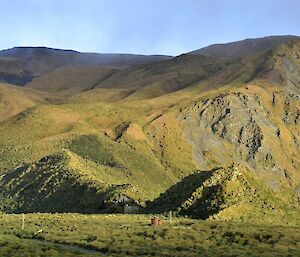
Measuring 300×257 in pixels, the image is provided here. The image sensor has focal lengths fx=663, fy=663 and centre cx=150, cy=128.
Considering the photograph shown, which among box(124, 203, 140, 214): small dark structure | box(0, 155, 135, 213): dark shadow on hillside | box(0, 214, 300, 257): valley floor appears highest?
box(0, 155, 135, 213): dark shadow on hillside

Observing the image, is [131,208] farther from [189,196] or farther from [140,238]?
[140,238]

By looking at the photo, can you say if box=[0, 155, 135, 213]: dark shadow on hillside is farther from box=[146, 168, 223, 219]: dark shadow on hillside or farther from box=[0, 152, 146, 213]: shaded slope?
box=[146, 168, 223, 219]: dark shadow on hillside

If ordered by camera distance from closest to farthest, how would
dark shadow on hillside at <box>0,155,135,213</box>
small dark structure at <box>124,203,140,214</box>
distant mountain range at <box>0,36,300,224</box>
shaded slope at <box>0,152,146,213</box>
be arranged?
1. distant mountain range at <box>0,36,300,224</box>
2. small dark structure at <box>124,203,140,214</box>
3. shaded slope at <box>0,152,146,213</box>
4. dark shadow on hillside at <box>0,155,135,213</box>

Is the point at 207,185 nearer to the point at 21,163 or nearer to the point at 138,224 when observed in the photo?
the point at 138,224

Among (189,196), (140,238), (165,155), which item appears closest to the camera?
(140,238)

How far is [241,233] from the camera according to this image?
213 ft

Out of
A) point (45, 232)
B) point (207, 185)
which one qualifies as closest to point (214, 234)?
point (45, 232)

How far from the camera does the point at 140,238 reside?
63.8 meters

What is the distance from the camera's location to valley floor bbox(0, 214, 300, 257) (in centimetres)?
5578

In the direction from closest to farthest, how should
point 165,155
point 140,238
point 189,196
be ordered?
point 140,238 < point 189,196 < point 165,155

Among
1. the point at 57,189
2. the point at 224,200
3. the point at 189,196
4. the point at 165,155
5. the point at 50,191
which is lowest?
the point at 224,200

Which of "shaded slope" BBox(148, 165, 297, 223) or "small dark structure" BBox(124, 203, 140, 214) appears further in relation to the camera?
"small dark structure" BBox(124, 203, 140, 214)

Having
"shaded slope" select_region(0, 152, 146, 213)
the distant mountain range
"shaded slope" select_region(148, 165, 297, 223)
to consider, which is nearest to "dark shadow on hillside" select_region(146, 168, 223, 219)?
"shaded slope" select_region(148, 165, 297, 223)

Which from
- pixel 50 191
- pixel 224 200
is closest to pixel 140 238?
pixel 224 200
